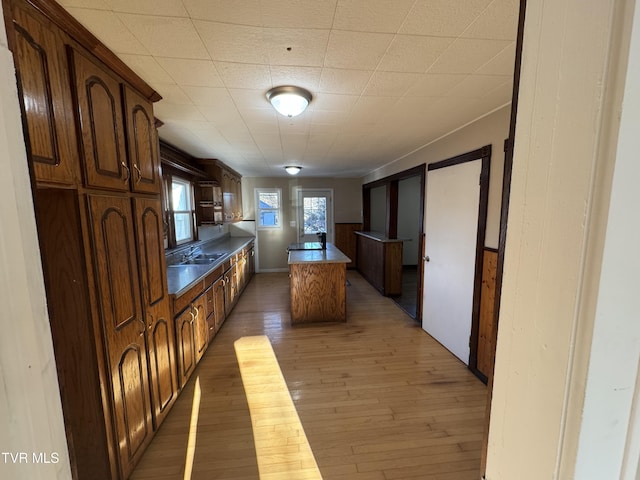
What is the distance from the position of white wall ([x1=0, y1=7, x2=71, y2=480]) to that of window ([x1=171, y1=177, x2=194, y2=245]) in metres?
3.29

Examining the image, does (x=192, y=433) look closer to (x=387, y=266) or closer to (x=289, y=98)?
(x=289, y=98)

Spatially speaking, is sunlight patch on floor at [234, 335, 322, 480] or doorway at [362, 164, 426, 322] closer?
sunlight patch on floor at [234, 335, 322, 480]

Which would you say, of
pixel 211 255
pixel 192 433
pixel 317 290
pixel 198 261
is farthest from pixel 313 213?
pixel 192 433

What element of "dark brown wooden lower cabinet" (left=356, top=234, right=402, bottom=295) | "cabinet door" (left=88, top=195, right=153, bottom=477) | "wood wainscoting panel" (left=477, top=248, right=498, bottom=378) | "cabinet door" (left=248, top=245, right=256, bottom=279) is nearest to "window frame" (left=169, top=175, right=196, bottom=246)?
"cabinet door" (left=248, top=245, right=256, bottom=279)

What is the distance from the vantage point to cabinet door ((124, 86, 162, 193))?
1520 millimetres

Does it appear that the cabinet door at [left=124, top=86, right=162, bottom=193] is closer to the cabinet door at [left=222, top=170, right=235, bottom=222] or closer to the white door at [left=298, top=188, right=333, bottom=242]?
the cabinet door at [left=222, top=170, right=235, bottom=222]

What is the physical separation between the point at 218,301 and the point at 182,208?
4.88 feet

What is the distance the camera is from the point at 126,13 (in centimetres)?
107

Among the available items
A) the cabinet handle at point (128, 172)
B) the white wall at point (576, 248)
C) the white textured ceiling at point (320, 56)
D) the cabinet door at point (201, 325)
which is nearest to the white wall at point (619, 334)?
the white wall at point (576, 248)

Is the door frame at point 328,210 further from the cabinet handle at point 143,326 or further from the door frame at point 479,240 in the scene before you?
the cabinet handle at point 143,326

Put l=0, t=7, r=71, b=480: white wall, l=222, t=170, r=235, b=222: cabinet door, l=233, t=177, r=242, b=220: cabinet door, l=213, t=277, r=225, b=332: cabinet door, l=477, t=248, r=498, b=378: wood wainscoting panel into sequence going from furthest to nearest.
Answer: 1. l=233, t=177, r=242, b=220: cabinet door
2. l=222, t=170, r=235, b=222: cabinet door
3. l=213, t=277, r=225, b=332: cabinet door
4. l=477, t=248, r=498, b=378: wood wainscoting panel
5. l=0, t=7, r=71, b=480: white wall

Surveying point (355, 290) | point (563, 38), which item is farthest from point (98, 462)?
point (355, 290)

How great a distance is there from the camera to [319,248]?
4.29 meters

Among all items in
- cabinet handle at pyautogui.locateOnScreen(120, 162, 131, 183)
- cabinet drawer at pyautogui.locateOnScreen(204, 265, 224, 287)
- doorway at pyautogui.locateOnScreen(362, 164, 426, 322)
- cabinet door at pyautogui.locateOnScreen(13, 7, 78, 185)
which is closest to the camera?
cabinet door at pyautogui.locateOnScreen(13, 7, 78, 185)
